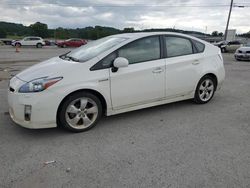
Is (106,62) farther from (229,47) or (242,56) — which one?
A: (229,47)

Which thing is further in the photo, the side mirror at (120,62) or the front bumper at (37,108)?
the side mirror at (120,62)

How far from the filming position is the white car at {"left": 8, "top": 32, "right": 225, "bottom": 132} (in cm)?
356

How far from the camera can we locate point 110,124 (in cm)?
425

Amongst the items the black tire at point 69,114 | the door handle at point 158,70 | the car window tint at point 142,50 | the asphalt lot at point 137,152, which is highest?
the car window tint at point 142,50

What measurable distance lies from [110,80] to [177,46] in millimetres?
1720

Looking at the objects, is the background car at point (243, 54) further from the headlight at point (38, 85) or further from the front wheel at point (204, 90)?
the headlight at point (38, 85)

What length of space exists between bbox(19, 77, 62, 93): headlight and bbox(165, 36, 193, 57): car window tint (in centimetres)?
222

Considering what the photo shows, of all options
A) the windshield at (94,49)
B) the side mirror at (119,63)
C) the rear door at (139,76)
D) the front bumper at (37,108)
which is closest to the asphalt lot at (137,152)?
the front bumper at (37,108)

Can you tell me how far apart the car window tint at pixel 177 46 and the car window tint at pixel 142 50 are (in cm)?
25

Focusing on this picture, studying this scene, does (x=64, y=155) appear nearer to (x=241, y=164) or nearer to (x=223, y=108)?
(x=241, y=164)

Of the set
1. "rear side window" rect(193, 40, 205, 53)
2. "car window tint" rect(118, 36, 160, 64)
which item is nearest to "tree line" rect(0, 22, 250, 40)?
"rear side window" rect(193, 40, 205, 53)

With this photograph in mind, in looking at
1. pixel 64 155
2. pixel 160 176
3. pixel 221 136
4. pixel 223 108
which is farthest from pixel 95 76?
pixel 223 108

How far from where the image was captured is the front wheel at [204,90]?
518 cm

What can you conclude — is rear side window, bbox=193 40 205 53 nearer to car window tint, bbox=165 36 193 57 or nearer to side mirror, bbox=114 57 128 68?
car window tint, bbox=165 36 193 57
